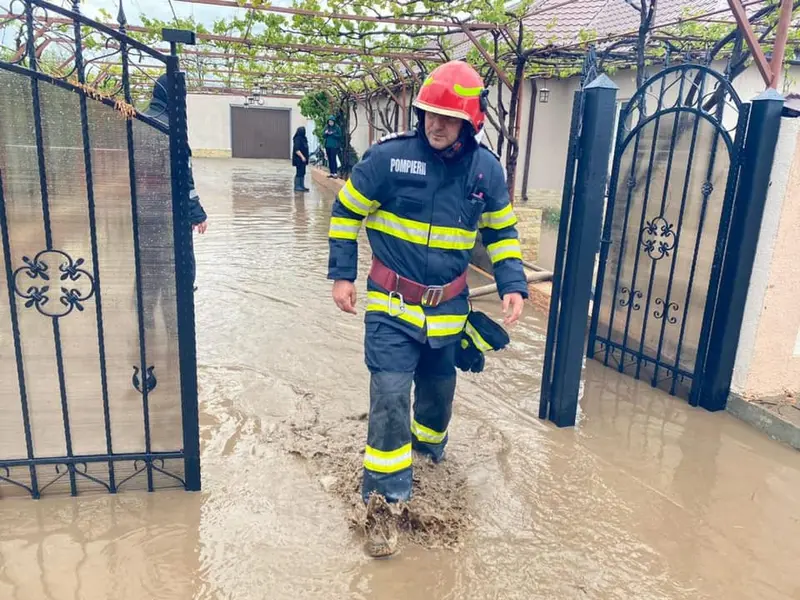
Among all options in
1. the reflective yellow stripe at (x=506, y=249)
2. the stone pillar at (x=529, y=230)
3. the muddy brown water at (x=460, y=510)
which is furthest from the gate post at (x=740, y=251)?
the stone pillar at (x=529, y=230)

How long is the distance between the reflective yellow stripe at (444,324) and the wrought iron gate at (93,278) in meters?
1.06

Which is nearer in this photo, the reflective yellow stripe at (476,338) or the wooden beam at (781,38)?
the reflective yellow stripe at (476,338)

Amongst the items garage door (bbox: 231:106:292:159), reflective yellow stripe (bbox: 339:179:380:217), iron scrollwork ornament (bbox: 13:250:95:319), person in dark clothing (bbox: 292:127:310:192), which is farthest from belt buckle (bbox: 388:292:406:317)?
garage door (bbox: 231:106:292:159)

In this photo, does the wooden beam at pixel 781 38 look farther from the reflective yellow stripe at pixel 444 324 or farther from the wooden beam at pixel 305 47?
the wooden beam at pixel 305 47

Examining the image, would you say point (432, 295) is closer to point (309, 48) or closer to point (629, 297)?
point (629, 297)

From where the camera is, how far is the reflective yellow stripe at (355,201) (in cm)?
270

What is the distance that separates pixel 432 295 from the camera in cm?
278

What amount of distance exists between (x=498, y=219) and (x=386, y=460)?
119 cm

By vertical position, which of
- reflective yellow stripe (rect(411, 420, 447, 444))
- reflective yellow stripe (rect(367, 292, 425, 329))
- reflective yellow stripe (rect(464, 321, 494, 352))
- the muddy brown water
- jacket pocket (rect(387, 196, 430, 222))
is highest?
jacket pocket (rect(387, 196, 430, 222))

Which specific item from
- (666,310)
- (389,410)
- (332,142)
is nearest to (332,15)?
(666,310)

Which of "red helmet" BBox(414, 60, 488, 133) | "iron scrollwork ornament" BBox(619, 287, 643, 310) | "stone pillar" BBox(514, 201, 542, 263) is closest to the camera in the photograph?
"red helmet" BBox(414, 60, 488, 133)

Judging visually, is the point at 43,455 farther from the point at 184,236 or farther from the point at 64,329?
the point at 184,236

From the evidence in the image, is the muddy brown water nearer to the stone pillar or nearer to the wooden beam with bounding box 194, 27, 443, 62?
the stone pillar

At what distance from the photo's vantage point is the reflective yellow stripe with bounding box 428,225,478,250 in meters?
2.74
